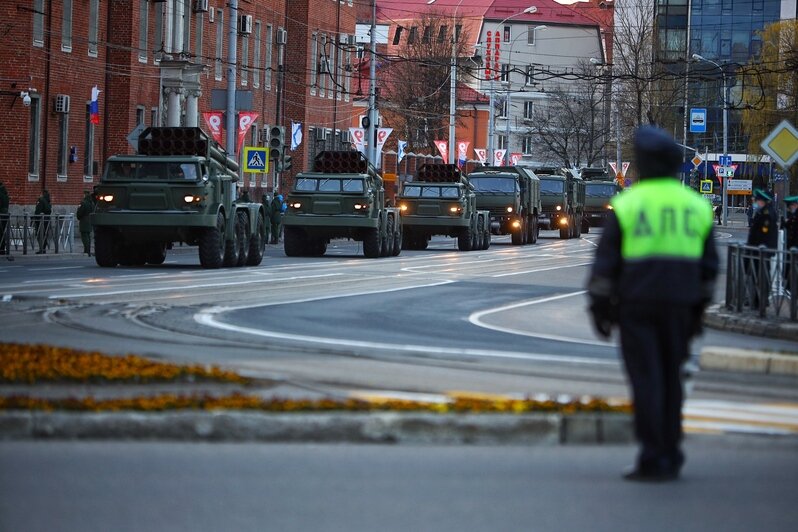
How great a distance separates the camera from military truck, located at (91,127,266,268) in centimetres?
3241

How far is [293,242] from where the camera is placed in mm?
42375

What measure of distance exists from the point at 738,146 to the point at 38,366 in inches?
5027

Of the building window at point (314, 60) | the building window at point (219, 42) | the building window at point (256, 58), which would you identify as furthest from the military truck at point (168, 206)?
the building window at point (314, 60)

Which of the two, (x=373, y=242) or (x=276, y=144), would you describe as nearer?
(x=373, y=242)

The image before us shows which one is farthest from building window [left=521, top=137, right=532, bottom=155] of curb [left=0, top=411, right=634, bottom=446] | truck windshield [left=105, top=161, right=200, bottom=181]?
curb [left=0, top=411, right=634, bottom=446]

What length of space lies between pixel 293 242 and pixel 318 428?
109 ft

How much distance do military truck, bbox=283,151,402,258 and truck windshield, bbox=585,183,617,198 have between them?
40176mm

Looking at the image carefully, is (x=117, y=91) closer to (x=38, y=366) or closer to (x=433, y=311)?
(x=433, y=311)

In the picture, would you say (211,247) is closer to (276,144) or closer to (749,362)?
(276,144)

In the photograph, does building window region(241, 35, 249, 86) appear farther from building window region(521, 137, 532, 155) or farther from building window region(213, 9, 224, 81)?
building window region(521, 137, 532, 155)

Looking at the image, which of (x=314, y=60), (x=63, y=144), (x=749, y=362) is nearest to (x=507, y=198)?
(x=63, y=144)

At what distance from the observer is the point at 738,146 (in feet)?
443

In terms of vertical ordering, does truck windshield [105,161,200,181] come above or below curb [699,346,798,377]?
above

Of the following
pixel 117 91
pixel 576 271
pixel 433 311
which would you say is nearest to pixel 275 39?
pixel 117 91
